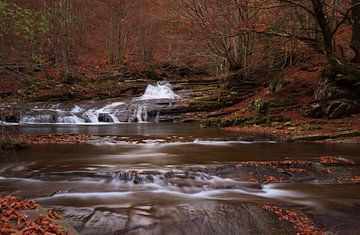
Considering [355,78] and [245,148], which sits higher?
[355,78]

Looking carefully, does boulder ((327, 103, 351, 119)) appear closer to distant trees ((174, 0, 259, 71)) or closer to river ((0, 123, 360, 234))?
river ((0, 123, 360, 234))

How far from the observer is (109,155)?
9.87 m

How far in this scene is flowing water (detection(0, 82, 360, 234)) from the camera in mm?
5070

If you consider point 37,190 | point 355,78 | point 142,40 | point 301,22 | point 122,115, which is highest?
point 142,40

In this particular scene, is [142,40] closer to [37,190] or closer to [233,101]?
[233,101]

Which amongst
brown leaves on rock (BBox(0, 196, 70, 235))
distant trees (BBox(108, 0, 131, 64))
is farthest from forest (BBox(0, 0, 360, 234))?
distant trees (BBox(108, 0, 131, 64))

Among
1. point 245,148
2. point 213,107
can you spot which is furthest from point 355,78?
point 213,107

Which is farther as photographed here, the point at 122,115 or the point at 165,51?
the point at 165,51

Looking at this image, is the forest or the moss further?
the moss

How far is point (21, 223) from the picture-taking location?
3902 millimetres

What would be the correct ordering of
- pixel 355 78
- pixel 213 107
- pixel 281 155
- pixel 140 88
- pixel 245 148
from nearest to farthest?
pixel 281 155 < pixel 245 148 < pixel 355 78 < pixel 213 107 < pixel 140 88

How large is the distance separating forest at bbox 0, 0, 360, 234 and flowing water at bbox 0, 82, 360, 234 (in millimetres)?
29

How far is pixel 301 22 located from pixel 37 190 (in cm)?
1502

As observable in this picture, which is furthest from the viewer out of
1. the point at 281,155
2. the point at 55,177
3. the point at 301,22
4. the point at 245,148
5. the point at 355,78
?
the point at 301,22
